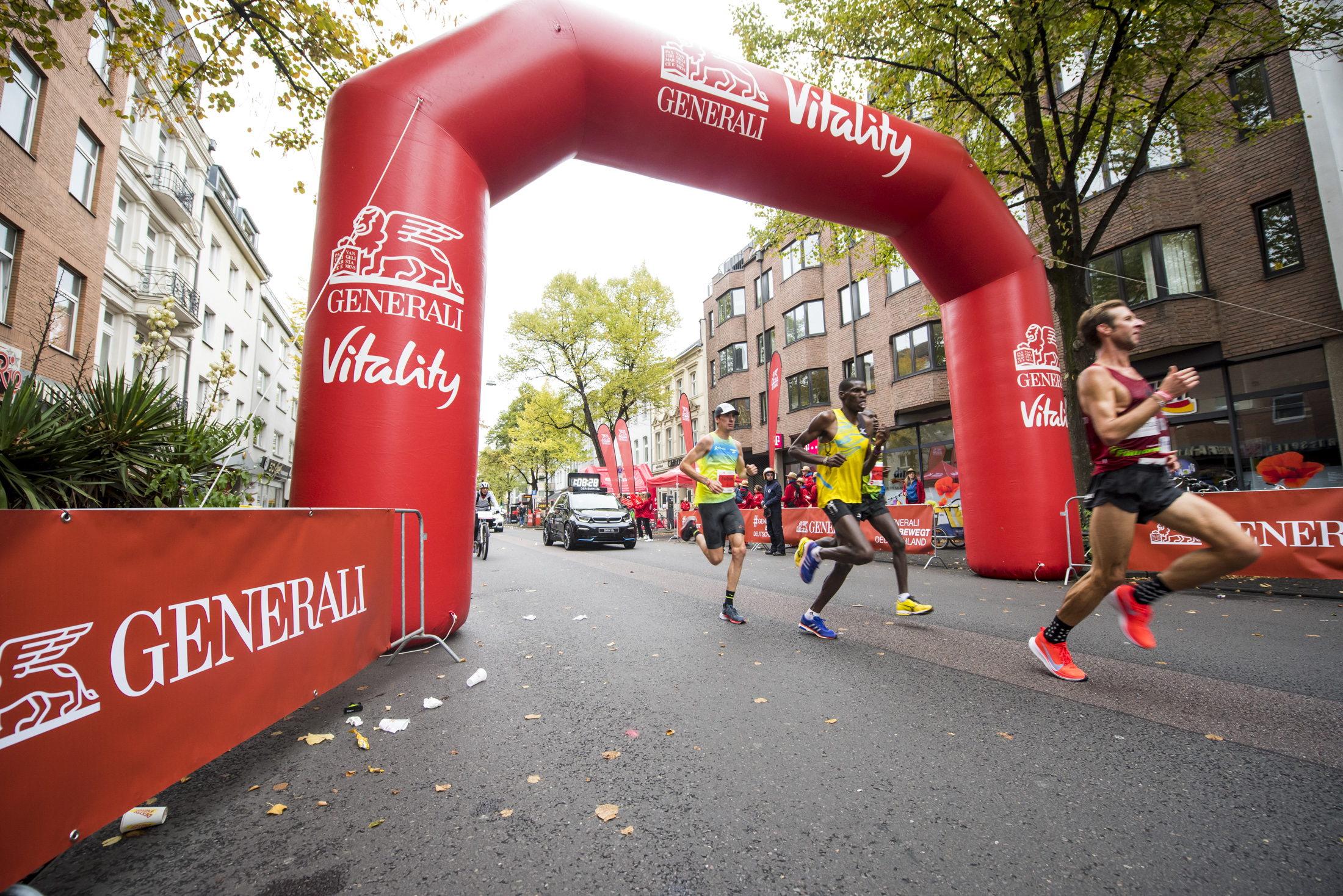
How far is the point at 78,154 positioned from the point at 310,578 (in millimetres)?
17783

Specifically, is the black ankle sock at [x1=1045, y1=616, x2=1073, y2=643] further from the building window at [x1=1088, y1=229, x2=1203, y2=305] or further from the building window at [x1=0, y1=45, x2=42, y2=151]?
the building window at [x1=0, y1=45, x2=42, y2=151]

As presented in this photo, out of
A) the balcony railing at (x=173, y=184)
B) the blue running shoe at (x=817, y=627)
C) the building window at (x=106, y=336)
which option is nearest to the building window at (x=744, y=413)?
the balcony railing at (x=173, y=184)

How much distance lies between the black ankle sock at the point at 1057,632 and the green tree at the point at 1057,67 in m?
7.04

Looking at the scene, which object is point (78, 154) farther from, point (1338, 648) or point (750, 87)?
point (1338, 648)

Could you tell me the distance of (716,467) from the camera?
5.89 m

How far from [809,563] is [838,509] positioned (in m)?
0.54

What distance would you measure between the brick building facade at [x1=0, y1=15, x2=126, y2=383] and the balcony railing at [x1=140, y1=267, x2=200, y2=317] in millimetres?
3176

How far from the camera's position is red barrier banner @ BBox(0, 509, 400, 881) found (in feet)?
4.95

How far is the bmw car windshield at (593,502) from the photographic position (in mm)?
16328

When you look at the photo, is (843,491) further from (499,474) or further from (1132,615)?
(499,474)

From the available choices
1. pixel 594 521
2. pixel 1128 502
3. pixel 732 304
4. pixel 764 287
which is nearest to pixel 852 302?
pixel 764 287

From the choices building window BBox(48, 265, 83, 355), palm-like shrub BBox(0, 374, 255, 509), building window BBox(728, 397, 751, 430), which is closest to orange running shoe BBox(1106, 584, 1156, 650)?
palm-like shrub BBox(0, 374, 255, 509)

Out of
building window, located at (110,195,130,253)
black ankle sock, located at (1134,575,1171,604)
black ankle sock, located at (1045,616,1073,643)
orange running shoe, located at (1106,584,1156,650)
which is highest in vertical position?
building window, located at (110,195,130,253)

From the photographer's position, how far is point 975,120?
38.3ft
